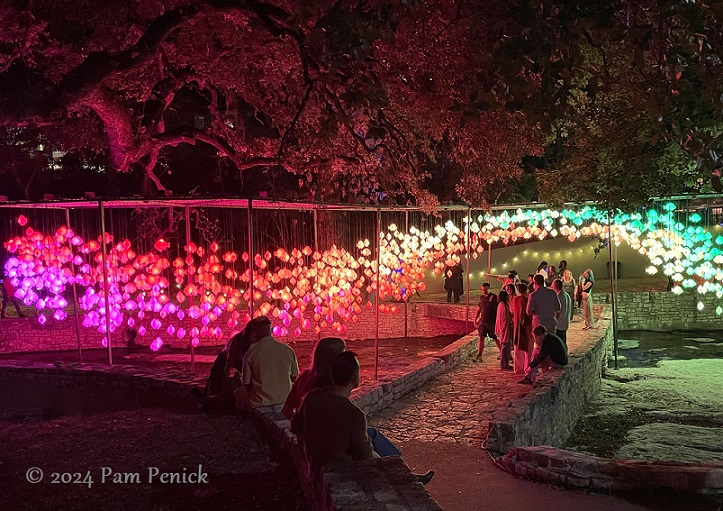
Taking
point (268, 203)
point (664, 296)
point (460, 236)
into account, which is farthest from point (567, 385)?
point (664, 296)

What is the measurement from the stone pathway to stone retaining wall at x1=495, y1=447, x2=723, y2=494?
1.33 m

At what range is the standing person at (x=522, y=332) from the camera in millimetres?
11930

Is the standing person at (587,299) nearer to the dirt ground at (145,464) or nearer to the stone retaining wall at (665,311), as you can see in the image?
the stone retaining wall at (665,311)

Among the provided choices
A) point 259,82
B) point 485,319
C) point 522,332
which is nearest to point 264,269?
point 259,82

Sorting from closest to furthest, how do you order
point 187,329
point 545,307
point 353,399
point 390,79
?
point 353,399
point 545,307
point 390,79
point 187,329

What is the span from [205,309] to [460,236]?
23.9 feet

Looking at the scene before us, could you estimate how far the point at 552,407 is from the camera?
9.57 m

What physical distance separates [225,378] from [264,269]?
7.21 m

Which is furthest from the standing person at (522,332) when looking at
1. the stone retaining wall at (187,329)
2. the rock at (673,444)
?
the stone retaining wall at (187,329)

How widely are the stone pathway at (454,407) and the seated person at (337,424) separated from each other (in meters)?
3.52

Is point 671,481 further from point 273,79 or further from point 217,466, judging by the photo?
point 273,79

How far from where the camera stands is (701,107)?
15.2 m

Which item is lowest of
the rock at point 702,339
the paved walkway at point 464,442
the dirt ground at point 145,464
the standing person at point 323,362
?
the rock at point 702,339

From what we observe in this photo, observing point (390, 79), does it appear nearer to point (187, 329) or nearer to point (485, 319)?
point (485, 319)
